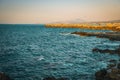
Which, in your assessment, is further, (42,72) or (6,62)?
(6,62)

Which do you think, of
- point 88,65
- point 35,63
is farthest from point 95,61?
point 35,63

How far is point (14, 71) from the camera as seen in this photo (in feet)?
55.5

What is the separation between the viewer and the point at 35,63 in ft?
64.6

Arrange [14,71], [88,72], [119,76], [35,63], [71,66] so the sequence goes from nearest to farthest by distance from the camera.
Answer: [119,76] < [88,72] < [14,71] < [71,66] < [35,63]

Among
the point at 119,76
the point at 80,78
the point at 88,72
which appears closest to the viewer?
the point at 119,76

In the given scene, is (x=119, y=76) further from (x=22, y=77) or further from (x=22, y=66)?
(x=22, y=66)

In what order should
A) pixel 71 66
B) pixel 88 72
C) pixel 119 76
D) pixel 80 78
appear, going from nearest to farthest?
1. pixel 119 76
2. pixel 80 78
3. pixel 88 72
4. pixel 71 66

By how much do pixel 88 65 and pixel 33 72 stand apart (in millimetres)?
4933

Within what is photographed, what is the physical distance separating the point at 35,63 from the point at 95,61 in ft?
18.5

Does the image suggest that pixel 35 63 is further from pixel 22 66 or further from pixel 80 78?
pixel 80 78

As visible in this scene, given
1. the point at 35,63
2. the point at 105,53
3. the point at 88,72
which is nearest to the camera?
the point at 88,72

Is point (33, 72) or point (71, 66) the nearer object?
point (33, 72)

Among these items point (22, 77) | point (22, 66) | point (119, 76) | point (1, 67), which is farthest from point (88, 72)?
point (1, 67)

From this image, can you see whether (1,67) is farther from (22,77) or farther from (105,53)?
(105,53)
